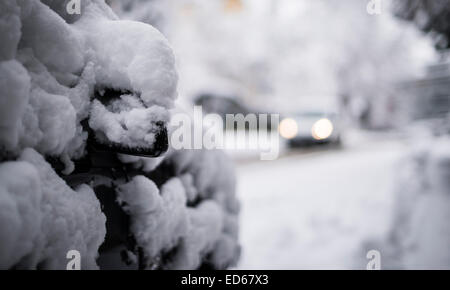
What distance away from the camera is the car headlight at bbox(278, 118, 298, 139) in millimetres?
12345

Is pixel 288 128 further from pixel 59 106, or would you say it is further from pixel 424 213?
pixel 59 106

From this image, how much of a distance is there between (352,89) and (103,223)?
25.5 meters

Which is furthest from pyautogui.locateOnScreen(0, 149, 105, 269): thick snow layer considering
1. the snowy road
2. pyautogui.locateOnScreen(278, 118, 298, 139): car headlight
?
pyautogui.locateOnScreen(278, 118, 298, 139): car headlight

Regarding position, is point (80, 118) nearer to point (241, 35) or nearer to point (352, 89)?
point (241, 35)

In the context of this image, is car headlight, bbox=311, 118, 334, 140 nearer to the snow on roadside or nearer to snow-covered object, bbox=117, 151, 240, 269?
snow-covered object, bbox=117, 151, 240, 269

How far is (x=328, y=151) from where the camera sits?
12023 mm

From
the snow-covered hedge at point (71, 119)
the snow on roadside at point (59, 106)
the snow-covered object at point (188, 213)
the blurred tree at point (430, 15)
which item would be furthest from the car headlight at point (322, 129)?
the snow on roadside at point (59, 106)

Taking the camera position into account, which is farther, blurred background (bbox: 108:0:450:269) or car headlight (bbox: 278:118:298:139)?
car headlight (bbox: 278:118:298:139)

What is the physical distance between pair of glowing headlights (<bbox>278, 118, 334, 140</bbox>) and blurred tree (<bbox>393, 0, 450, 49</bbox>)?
678 cm

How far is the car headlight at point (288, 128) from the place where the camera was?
12.3 m

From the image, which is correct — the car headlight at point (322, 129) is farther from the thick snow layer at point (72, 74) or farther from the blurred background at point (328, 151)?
the thick snow layer at point (72, 74)

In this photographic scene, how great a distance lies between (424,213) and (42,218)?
370 cm

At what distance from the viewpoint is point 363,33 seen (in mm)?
20531

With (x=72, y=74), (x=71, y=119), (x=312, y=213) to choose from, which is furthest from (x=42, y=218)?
(x=312, y=213)
